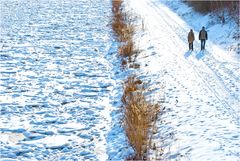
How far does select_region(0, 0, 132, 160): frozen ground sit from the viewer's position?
9.21 metres

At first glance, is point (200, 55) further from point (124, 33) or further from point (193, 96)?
point (193, 96)

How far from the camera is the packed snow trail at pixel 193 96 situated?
848 centimetres

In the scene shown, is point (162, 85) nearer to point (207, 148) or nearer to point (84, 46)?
point (207, 148)

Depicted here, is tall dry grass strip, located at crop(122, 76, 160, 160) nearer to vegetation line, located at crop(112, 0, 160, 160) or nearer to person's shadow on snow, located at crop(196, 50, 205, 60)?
vegetation line, located at crop(112, 0, 160, 160)

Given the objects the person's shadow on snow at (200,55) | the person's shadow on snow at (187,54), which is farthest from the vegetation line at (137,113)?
the person's shadow on snow at (200,55)

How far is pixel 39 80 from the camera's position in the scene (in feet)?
44.5

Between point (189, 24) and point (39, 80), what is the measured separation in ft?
49.6

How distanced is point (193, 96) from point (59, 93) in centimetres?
373

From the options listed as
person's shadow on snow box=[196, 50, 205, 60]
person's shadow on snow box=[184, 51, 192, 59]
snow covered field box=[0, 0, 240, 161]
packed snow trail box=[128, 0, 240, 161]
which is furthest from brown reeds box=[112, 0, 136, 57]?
person's shadow on snow box=[196, 50, 205, 60]

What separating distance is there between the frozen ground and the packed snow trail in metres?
1.08

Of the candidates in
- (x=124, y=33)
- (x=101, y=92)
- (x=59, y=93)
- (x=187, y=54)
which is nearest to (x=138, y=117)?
(x=101, y=92)

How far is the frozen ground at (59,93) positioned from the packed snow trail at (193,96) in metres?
1.08

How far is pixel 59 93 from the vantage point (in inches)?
490

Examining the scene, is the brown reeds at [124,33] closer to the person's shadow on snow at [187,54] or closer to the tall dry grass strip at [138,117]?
the person's shadow on snow at [187,54]
